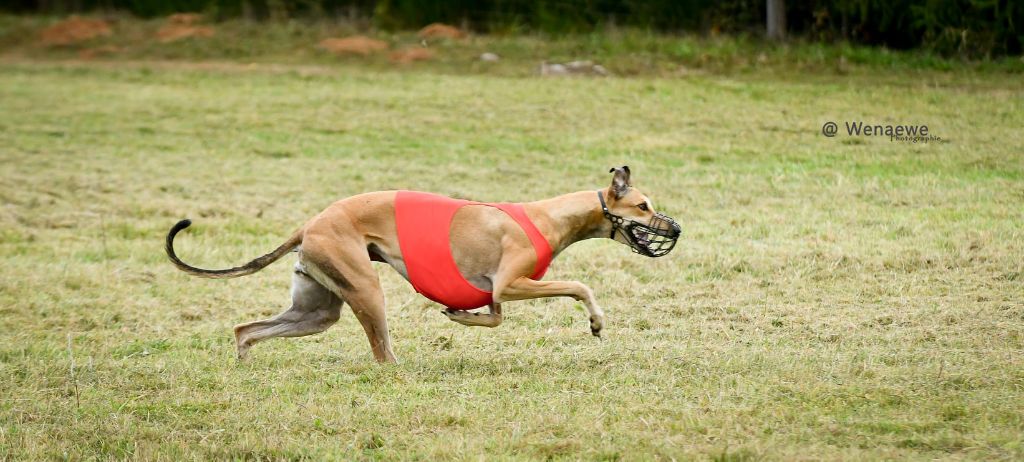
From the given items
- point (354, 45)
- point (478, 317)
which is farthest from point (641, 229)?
point (354, 45)

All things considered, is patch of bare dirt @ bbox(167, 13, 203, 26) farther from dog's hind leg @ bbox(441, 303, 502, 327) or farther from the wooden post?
dog's hind leg @ bbox(441, 303, 502, 327)

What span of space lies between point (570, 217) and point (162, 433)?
8.97ft

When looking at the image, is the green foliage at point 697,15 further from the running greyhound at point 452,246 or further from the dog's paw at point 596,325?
the dog's paw at point 596,325

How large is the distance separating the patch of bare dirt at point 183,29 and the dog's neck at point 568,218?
23.0 metres

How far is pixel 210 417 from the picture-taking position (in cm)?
621

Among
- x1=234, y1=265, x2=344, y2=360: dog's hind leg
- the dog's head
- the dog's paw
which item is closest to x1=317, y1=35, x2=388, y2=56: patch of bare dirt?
x1=234, y1=265, x2=344, y2=360: dog's hind leg

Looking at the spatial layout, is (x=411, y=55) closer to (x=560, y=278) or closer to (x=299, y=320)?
(x=560, y=278)

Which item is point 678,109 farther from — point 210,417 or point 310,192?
point 210,417

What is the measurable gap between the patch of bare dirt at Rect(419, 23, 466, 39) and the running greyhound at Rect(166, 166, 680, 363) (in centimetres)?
2004

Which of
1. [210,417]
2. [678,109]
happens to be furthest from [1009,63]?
[210,417]

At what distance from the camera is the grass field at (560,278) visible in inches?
231

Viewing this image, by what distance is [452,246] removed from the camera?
713cm

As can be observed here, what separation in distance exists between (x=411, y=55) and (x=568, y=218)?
18.8 meters

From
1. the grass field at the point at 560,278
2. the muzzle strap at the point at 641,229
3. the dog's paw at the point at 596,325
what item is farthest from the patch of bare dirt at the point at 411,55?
the dog's paw at the point at 596,325
